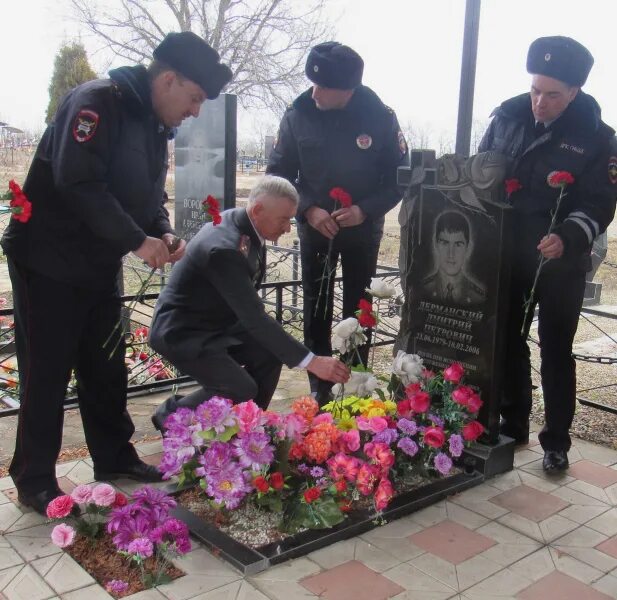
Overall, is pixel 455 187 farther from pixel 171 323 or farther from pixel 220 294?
pixel 171 323

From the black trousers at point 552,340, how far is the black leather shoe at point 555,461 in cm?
3

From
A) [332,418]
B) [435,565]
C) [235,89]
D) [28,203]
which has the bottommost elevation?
[435,565]

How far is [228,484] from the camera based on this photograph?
8.57 ft

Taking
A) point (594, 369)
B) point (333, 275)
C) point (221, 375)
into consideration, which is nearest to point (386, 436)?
point (221, 375)

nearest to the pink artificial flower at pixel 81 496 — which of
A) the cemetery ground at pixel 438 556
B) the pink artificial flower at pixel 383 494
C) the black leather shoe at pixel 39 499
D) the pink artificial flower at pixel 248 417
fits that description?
the cemetery ground at pixel 438 556

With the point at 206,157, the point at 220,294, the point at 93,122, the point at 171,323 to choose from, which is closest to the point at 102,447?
the point at 171,323

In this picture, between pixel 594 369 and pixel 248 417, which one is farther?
pixel 594 369

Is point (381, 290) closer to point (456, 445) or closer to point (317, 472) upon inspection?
point (456, 445)

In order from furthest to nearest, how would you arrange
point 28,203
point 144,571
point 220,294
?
point 220,294
point 28,203
point 144,571

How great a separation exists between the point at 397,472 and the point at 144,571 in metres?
1.18

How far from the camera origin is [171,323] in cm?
312

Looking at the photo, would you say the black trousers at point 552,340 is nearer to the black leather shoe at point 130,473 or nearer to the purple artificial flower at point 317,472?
the purple artificial flower at point 317,472

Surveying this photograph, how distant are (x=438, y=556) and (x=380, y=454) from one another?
425 mm

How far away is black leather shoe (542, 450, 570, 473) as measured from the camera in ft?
11.1
